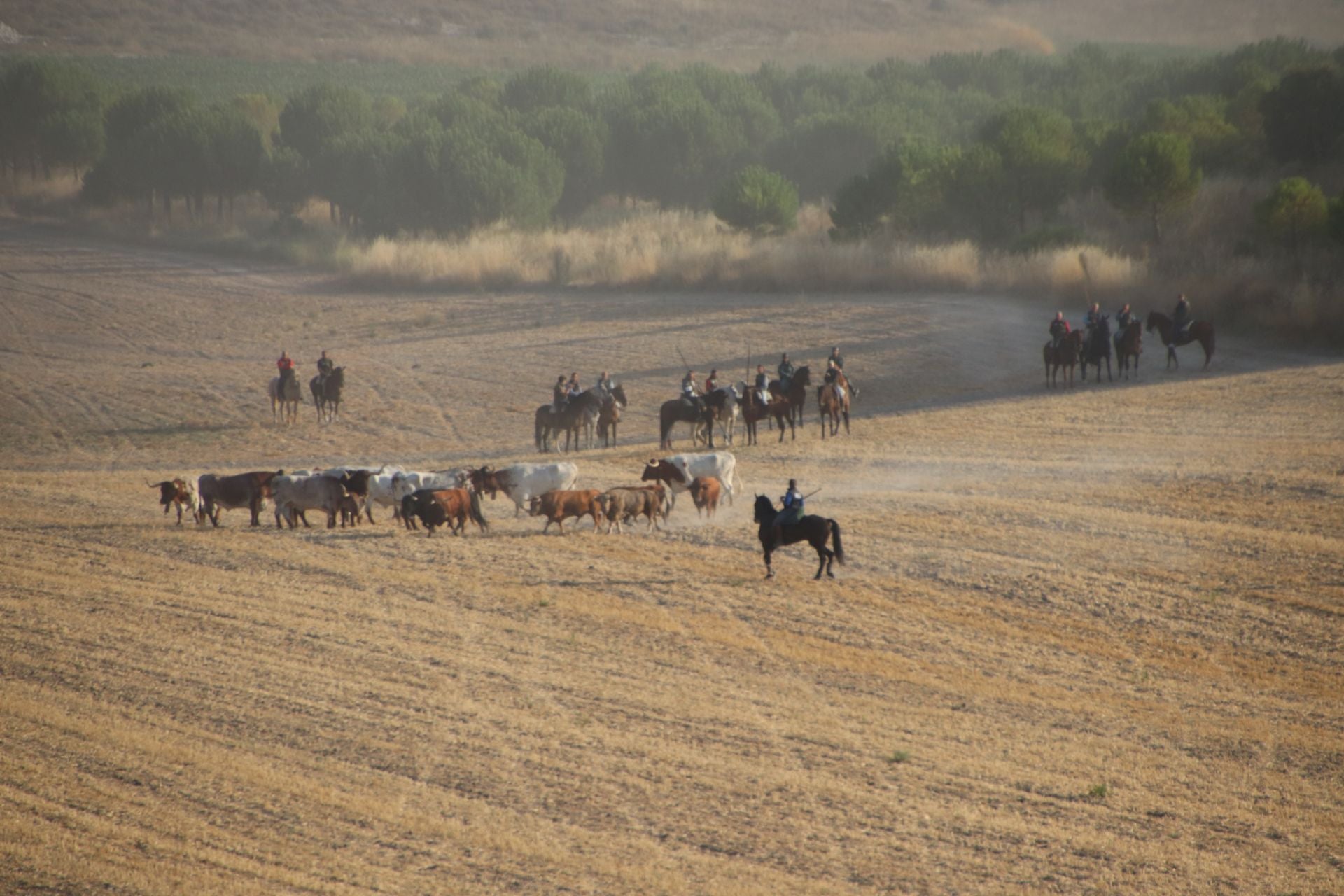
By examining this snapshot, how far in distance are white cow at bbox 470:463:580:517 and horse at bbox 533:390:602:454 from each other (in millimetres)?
7844

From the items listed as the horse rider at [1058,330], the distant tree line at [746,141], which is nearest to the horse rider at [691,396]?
the horse rider at [1058,330]

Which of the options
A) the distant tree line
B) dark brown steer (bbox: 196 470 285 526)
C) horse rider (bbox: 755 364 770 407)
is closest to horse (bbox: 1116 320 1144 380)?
horse rider (bbox: 755 364 770 407)

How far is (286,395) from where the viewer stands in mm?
35625

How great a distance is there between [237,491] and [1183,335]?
29566 mm

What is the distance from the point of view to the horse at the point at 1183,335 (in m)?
38.6

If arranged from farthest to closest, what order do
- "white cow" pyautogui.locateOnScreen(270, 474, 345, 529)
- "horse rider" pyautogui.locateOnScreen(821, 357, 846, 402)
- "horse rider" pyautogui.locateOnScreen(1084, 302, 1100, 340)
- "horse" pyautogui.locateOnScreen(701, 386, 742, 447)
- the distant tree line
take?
the distant tree line → "horse rider" pyautogui.locateOnScreen(1084, 302, 1100, 340) → "horse rider" pyautogui.locateOnScreen(821, 357, 846, 402) → "horse" pyautogui.locateOnScreen(701, 386, 742, 447) → "white cow" pyautogui.locateOnScreen(270, 474, 345, 529)

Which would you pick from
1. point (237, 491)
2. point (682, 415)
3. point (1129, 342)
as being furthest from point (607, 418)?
point (1129, 342)

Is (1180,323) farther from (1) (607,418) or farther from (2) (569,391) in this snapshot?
(2) (569,391)

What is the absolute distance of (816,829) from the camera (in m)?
11.4

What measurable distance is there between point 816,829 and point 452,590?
8.57 m

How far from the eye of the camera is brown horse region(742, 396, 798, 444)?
3058 cm

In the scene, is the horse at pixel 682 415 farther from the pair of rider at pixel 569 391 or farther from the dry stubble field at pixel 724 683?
the pair of rider at pixel 569 391

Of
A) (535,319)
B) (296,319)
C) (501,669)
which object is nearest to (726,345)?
(535,319)

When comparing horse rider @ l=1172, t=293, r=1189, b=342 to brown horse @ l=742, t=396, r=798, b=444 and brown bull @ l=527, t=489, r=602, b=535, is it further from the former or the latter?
brown bull @ l=527, t=489, r=602, b=535
